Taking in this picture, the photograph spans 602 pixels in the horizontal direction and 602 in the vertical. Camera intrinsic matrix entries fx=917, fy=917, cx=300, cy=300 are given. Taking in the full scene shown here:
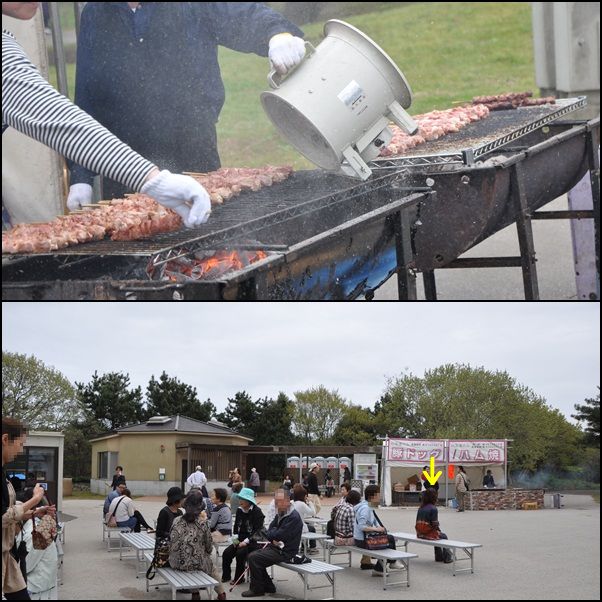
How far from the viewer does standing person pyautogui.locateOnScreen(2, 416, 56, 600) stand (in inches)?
158

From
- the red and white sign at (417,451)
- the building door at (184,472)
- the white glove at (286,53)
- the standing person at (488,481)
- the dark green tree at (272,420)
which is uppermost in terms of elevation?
the white glove at (286,53)

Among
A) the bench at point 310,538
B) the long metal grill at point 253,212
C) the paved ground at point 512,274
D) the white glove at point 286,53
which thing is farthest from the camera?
the paved ground at point 512,274

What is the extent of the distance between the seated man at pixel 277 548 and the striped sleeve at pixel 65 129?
86.6 inches

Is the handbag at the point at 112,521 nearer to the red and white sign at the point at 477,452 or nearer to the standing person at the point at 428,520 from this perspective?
the standing person at the point at 428,520

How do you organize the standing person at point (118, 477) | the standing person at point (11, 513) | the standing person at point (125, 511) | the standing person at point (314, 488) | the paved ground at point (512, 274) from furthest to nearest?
1. the paved ground at point (512, 274)
2. the standing person at point (314, 488)
3. the standing person at point (125, 511)
4. the standing person at point (118, 477)
5. the standing person at point (11, 513)

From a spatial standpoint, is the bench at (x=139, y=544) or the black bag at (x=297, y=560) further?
the bench at (x=139, y=544)

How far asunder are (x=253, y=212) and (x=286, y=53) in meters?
0.91

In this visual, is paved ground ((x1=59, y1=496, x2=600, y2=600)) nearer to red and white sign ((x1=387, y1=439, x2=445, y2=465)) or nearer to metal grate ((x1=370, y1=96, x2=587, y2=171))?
red and white sign ((x1=387, y1=439, x2=445, y2=465))

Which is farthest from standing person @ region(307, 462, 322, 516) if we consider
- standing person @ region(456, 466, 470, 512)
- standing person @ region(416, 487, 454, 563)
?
standing person @ region(416, 487, 454, 563)

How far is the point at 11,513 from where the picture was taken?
13.3 ft

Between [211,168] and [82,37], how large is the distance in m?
1.17

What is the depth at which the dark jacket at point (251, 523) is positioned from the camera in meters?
5.90

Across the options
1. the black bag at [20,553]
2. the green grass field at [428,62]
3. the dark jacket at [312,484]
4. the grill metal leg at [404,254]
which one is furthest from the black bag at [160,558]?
the dark jacket at [312,484]

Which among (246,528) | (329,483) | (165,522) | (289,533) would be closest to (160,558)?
(165,522)
